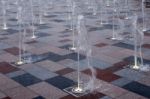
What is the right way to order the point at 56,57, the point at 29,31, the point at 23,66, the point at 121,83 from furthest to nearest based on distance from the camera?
the point at 29,31
the point at 56,57
the point at 23,66
the point at 121,83

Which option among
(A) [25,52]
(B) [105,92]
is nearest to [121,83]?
(B) [105,92]

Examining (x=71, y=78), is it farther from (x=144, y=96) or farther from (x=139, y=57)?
(x=139, y=57)

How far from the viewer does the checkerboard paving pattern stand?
6.81 metres

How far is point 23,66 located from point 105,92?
3.01m

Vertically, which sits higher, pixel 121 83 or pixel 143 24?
pixel 143 24

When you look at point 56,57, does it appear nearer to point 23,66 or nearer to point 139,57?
point 23,66

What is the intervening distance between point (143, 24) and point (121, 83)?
7.16 metres

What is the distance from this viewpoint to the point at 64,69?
832 centimetres

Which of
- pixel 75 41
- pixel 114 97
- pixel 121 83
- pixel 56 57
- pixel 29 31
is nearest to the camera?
pixel 114 97

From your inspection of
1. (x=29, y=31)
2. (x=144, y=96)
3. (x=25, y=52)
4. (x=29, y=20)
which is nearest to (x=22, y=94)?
(x=144, y=96)

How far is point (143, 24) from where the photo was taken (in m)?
13.8

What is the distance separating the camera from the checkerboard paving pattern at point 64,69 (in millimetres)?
6809

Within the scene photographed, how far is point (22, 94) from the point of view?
6773 millimetres

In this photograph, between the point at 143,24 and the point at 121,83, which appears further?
the point at 143,24
